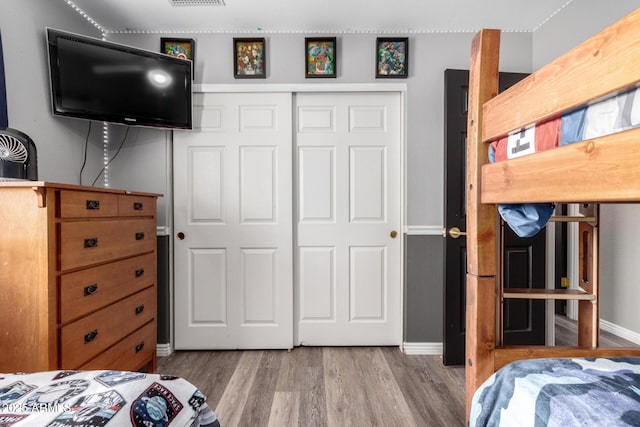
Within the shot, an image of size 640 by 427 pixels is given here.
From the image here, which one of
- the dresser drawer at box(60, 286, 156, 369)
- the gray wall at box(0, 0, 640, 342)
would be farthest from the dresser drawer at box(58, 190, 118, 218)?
the gray wall at box(0, 0, 640, 342)

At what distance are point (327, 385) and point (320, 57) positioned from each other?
7.35 ft

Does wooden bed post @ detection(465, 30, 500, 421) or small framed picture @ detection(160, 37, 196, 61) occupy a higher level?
small framed picture @ detection(160, 37, 196, 61)

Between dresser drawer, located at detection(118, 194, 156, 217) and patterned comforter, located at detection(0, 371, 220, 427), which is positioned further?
dresser drawer, located at detection(118, 194, 156, 217)

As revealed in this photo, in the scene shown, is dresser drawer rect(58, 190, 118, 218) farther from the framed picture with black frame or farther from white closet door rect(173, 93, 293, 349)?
the framed picture with black frame

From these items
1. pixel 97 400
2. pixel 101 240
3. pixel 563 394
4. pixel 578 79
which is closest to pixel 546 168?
pixel 578 79

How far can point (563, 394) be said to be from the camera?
2.40 ft

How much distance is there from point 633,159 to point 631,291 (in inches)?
108

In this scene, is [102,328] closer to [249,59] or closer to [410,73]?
[249,59]

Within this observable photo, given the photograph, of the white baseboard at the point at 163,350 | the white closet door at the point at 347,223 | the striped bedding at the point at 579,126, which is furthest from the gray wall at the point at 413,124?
the striped bedding at the point at 579,126

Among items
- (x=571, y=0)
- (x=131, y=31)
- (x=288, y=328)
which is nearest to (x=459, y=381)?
(x=288, y=328)

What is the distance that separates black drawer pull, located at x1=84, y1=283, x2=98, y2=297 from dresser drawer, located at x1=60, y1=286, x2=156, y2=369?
105 mm

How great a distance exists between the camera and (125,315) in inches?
69.2

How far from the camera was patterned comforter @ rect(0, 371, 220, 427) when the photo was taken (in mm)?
562

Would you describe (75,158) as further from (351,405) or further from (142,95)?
(351,405)
